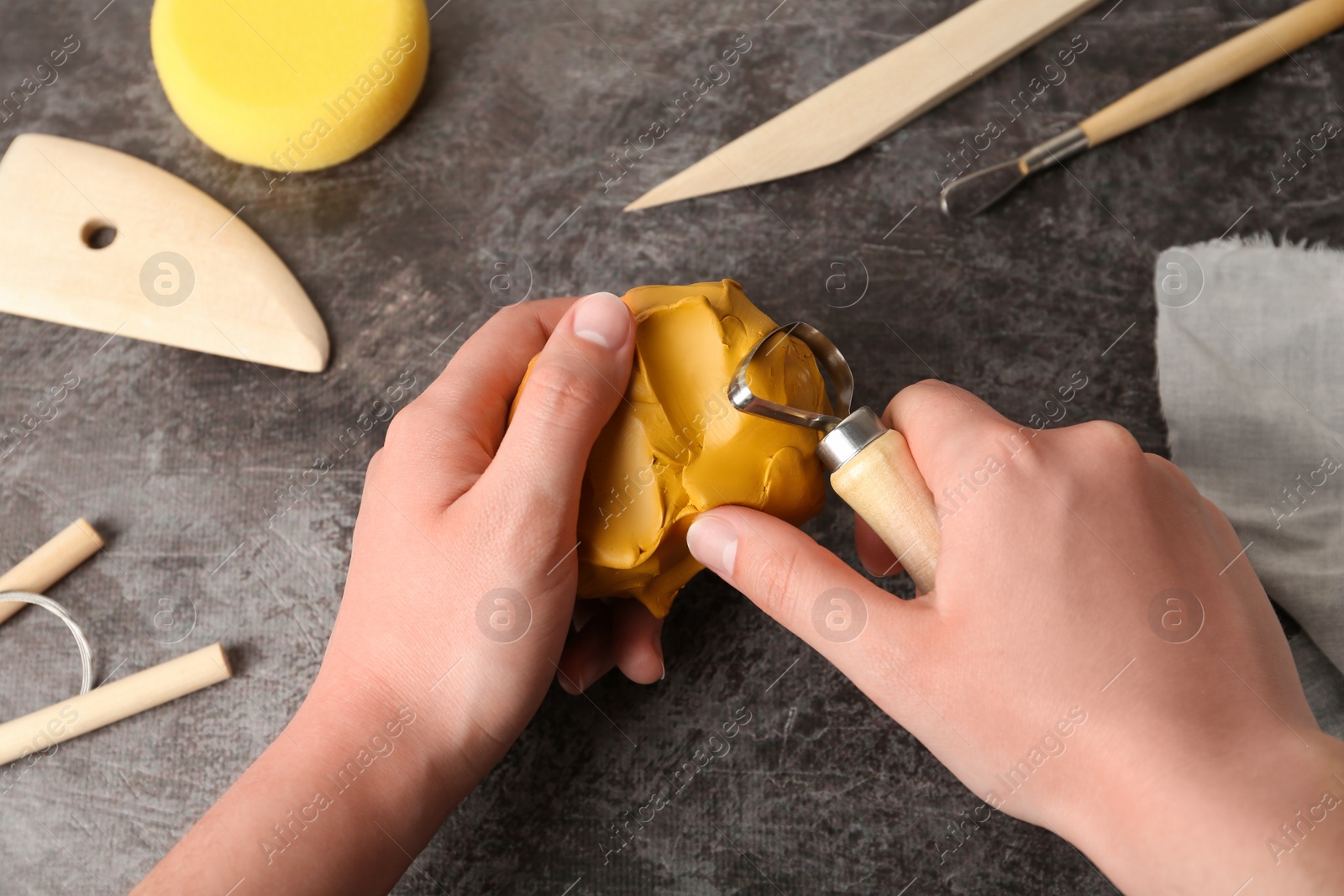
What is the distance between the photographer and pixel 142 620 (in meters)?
1.52

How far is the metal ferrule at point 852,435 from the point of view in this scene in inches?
41.5

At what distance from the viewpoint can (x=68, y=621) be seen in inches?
58.4

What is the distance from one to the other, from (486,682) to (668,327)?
1.64 feet

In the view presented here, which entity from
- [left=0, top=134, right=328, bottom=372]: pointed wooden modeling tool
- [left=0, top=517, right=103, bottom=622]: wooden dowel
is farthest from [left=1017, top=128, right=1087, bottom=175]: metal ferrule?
[left=0, top=517, right=103, bottom=622]: wooden dowel

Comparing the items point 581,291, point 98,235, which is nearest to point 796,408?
point 581,291

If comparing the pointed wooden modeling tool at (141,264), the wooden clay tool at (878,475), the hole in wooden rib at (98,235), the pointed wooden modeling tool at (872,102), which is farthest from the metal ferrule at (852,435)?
the hole in wooden rib at (98,235)

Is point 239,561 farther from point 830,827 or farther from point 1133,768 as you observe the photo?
point 1133,768

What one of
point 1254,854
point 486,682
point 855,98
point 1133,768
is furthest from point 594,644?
point 855,98

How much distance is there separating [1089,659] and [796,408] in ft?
1.36

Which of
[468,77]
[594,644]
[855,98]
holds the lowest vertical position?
[594,644]

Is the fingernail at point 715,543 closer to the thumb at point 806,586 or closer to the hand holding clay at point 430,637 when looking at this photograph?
the thumb at point 806,586

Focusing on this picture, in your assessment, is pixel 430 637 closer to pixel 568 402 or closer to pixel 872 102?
pixel 568 402

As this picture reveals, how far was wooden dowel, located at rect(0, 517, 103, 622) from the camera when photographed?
1.49 meters

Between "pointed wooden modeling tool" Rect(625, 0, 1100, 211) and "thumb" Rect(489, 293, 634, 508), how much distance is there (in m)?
0.63
